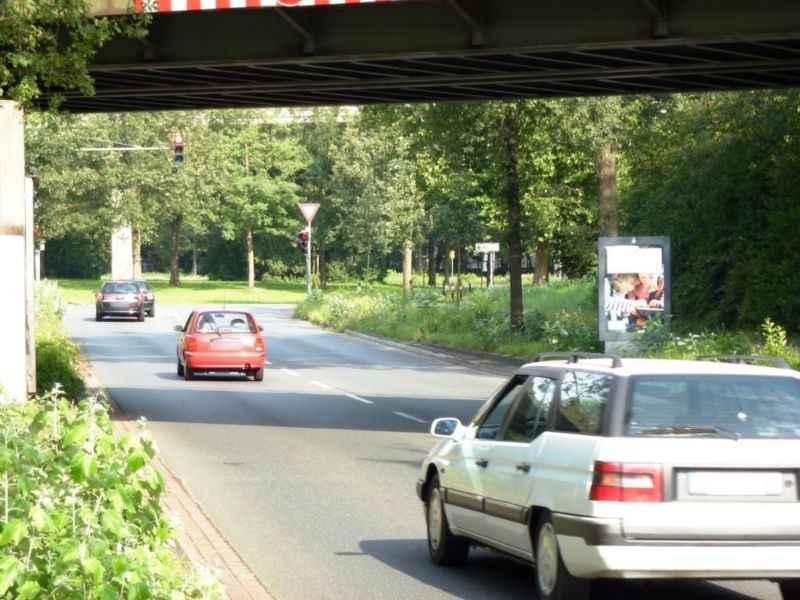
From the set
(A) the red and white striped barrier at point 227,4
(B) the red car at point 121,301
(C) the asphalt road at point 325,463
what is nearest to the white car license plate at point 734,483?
(C) the asphalt road at point 325,463

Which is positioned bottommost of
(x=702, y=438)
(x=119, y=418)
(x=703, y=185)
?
(x=119, y=418)

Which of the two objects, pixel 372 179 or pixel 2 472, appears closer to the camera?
pixel 2 472

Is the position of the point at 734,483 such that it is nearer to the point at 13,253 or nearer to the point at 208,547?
the point at 208,547

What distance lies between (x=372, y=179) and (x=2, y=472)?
83.2 meters

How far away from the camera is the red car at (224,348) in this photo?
3147 centimetres

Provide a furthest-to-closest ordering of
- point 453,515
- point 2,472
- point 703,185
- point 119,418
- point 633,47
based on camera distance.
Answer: point 703,185 < point 119,418 < point 633,47 < point 453,515 < point 2,472

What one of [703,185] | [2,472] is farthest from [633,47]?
[703,185]

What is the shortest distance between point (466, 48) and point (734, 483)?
1294 cm

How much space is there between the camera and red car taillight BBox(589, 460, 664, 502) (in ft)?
27.1

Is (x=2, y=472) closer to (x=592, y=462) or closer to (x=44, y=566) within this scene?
(x=44, y=566)

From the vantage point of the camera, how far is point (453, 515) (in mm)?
10539

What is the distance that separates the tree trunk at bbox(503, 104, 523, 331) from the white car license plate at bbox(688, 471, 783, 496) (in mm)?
28740

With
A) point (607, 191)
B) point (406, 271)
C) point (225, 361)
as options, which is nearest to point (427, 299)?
point (406, 271)

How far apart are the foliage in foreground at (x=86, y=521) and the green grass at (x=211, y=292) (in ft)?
235
